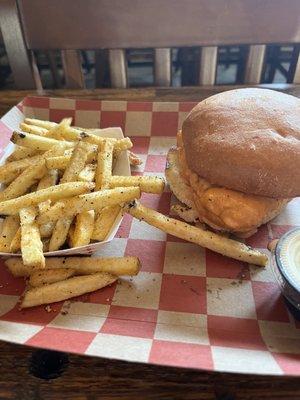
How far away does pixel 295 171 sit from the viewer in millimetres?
1448

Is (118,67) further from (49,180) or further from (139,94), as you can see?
(49,180)

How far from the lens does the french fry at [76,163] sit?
154 cm

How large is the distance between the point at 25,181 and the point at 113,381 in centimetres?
91

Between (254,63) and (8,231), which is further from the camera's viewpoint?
(254,63)

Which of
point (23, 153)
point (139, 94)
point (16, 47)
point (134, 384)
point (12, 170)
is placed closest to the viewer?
point (134, 384)

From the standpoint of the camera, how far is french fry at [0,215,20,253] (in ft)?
4.57

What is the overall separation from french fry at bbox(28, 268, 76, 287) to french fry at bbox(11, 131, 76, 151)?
622 mm

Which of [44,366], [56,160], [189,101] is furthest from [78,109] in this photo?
[44,366]

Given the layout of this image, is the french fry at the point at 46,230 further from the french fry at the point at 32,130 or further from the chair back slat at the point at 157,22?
the chair back slat at the point at 157,22

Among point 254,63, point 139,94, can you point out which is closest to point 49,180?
point 139,94

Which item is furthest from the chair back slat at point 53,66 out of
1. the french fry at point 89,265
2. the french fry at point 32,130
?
the french fry at point 89,265

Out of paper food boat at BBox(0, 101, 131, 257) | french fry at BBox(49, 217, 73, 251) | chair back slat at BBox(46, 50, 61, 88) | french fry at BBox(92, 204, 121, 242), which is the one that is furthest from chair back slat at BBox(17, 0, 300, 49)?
french fry at BBox(49, 217, 73, 251)

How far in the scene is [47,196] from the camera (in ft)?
4.65

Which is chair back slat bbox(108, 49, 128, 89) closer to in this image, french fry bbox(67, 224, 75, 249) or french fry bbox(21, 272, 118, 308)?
french fry bbox(67, 224, 75, 249)
